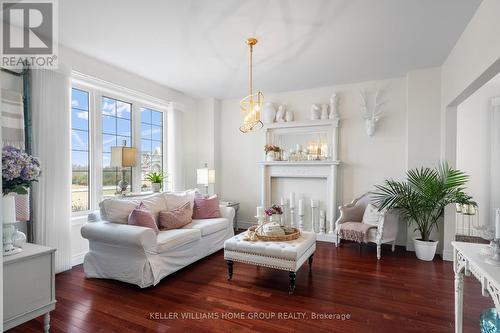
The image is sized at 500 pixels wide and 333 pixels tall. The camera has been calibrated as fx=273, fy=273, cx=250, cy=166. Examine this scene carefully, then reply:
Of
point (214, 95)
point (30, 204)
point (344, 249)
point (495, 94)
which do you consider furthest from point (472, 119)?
point (30, 204)

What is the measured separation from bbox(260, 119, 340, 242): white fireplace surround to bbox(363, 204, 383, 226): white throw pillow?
584mm

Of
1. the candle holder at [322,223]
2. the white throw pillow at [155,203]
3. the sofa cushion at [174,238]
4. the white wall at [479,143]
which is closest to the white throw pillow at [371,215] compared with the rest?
the candle holder at [322,223]

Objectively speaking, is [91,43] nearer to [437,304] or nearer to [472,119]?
[437,304]

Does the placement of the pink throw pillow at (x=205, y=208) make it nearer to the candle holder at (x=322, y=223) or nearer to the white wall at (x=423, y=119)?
the candle holder at (x=322, y=223)

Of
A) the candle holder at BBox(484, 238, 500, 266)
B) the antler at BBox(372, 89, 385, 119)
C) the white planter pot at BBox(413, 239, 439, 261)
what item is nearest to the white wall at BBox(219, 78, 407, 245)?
the antler at BBox(372, 89, 385, 119)

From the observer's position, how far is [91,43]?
10.8 feet

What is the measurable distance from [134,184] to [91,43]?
7.02 feet

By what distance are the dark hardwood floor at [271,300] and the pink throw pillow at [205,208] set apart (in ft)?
2.91

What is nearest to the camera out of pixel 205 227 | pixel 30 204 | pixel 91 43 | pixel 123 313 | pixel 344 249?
pixel 123 313

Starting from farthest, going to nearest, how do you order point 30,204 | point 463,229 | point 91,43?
point 463,229, point 91,43, point 30,204

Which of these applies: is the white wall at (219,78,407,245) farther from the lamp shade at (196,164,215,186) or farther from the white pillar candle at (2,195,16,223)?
the white pillar candle at (2,195,16,223)

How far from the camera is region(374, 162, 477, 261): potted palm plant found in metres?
3.64

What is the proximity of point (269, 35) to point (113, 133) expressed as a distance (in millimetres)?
2780

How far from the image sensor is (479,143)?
5059mm
